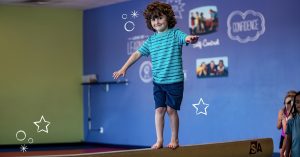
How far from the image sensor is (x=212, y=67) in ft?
30.1

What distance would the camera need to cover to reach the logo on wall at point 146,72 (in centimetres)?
1017

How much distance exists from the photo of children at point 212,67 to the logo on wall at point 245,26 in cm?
42

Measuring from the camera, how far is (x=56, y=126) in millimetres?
11328

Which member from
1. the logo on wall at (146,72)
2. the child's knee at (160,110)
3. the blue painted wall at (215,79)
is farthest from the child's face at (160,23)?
the logo on wall at (146,72)

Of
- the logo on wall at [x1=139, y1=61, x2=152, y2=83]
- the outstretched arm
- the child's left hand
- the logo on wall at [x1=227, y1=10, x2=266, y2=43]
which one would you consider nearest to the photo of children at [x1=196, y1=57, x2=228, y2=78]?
the logo on wall at [x1=227, y1=10, x2=266, y2=43]

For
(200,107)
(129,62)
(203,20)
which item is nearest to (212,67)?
(203,20)

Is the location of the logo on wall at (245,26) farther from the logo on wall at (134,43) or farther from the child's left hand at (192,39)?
the child's left hand at (192,39)

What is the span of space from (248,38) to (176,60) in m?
4.76

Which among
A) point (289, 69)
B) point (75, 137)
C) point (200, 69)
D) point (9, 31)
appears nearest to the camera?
point (289, 69)

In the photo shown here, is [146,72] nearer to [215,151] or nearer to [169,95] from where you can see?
[215,151]

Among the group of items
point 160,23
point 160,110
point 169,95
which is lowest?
point 160,110

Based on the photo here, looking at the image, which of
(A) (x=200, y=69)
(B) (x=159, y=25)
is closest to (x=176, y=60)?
(B) (x=159, y=25)

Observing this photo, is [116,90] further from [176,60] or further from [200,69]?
[176,60]

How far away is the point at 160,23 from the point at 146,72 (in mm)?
6098
